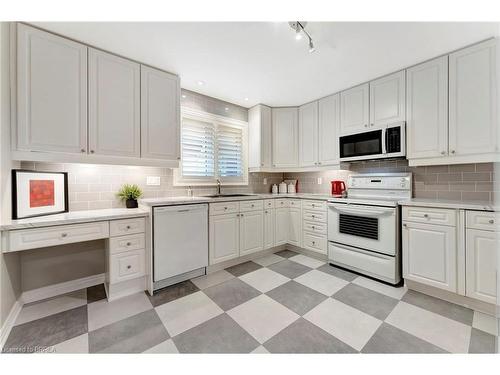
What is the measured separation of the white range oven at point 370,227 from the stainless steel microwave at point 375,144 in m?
0.34

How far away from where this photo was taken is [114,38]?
1.92 meters

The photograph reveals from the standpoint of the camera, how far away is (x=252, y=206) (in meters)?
2.99

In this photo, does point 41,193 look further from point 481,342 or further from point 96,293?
point 481,342

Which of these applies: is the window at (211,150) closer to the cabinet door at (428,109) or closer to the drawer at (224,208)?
the drawer at (224,208)

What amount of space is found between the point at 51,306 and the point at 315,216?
305 cm

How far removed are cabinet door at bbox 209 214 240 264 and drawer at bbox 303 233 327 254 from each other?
107cm

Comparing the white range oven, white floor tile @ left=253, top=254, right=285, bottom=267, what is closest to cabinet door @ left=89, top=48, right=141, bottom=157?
white floor tile @ left=253, top=254, right=285, bottom=267

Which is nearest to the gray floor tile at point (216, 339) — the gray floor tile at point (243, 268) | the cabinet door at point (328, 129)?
the gray floor tile at point (243, 268)

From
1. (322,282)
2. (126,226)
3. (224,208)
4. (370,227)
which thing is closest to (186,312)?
(126,226)

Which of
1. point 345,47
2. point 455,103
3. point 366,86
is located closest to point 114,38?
point 345,47

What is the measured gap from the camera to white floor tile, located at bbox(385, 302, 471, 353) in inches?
56.6

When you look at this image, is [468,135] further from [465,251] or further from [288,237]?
[288,237]

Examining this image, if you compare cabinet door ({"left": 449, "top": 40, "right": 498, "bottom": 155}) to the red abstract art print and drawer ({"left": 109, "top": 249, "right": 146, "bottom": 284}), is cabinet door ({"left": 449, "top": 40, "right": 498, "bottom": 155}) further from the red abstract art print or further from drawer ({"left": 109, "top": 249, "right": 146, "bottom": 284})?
the red abstract art print

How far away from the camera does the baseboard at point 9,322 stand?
146 centimetres
